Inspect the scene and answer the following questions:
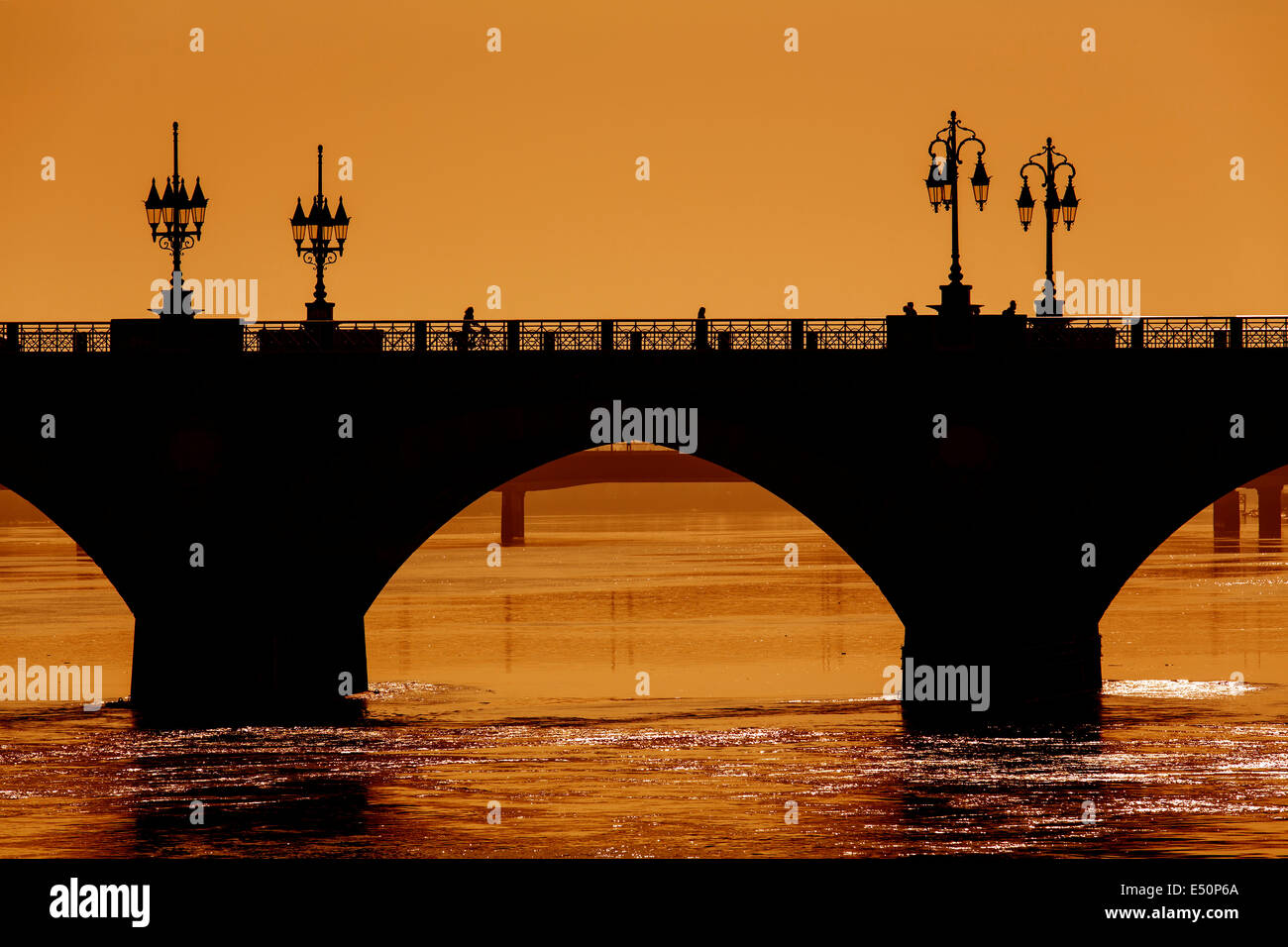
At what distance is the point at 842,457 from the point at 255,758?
1156 cm

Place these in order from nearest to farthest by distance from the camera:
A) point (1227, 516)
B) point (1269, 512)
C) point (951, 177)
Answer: point (951, 177)
point (1269, 512)
point (1227, 516)

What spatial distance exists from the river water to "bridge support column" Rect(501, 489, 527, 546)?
248 feet

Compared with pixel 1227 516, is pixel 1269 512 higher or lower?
higher

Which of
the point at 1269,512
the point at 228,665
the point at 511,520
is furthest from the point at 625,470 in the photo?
the point at 228,665

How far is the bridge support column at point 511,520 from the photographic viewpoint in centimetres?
13984

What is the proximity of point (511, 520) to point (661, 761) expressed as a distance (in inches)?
4219

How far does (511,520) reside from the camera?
14038cm

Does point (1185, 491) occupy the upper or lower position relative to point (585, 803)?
upper

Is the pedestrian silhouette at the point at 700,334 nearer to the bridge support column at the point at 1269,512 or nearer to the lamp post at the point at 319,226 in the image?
the lamp post at the point at 319,226

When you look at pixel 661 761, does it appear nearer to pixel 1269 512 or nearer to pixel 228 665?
pixel 228 665

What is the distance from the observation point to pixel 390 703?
41.8m

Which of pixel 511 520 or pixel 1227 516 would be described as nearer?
pixel 511 520
